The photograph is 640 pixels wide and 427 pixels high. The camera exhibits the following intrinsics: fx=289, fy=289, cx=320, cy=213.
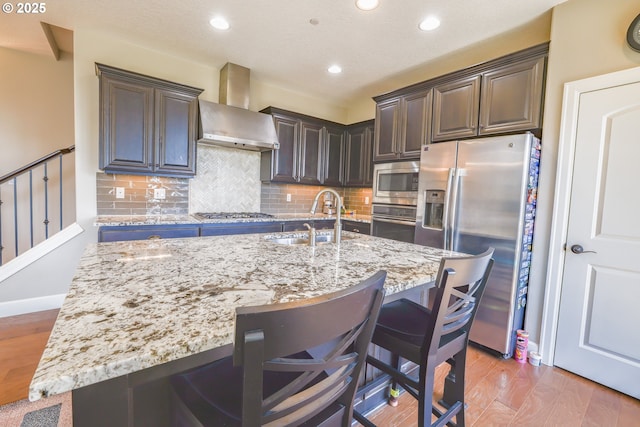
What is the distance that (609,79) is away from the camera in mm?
1961

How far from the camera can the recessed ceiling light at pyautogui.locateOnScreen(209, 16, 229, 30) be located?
2568mm

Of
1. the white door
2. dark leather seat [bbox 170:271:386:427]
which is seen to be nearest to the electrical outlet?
dark leather seat [bbox 170:271:386:427]

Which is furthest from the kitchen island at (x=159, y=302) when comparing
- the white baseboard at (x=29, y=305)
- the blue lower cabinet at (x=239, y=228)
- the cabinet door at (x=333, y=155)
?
the cabinet door at (x=333, y=155)

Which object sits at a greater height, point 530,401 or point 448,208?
point 448,208

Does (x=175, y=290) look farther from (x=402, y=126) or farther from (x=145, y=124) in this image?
(x=402, y=126)

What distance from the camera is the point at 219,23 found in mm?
2629

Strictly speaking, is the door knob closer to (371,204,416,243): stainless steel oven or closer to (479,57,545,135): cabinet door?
(479,57,545,135): cabinet door

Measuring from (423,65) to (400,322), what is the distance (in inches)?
125

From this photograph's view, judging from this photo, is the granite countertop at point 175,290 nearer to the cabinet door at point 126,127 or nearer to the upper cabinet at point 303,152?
the cabinet door at point 126,127

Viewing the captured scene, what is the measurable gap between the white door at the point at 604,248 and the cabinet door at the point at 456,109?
78cm

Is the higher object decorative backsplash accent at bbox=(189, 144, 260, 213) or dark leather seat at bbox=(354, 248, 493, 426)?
decorative backsplash accent at bbox=(189, 144, 260, 213)

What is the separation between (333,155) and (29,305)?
154 inches

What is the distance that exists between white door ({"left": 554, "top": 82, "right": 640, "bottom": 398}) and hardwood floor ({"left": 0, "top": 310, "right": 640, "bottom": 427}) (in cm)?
18

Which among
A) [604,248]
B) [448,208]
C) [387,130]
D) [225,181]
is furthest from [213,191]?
[604,248]
